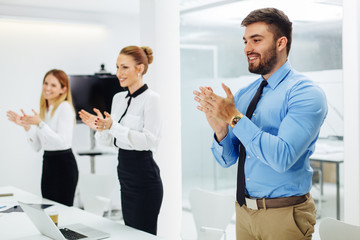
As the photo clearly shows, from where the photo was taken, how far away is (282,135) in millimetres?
2047

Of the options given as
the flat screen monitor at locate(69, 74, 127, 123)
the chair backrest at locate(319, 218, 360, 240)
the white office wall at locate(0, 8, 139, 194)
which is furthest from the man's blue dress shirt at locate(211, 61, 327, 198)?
the white office wall at locate(0, 8, 139, 194)

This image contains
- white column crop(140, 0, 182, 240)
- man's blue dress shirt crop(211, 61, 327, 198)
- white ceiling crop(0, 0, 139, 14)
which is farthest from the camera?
white ceiling crop(0, 0, 139, 14)

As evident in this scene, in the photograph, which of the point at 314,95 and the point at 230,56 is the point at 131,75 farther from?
the point at 230,56

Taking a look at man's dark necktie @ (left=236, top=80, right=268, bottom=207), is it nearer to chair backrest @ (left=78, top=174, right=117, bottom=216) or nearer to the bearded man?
the bearded man

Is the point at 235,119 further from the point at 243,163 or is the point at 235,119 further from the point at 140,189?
the point at 140,189

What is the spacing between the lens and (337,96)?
3.99 metres

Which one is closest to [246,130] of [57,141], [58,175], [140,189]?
[140,189]

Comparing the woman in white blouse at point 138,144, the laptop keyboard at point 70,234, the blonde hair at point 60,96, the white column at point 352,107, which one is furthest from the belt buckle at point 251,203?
the blonde hair at point 60,96

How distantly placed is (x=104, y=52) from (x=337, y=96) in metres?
3.88

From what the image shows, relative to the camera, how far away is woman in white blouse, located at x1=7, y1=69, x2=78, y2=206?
4152 millimetres

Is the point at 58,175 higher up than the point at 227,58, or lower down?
lower down

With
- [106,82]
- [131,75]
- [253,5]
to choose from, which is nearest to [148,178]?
[131,75]

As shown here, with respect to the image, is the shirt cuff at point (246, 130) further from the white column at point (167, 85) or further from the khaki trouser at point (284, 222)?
the white column at point (167, 85)

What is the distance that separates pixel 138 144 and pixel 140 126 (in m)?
0.16
